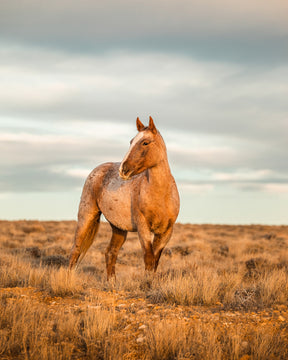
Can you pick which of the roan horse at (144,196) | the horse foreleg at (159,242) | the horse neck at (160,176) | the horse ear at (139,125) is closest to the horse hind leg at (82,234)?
the roan horse at (144,196)

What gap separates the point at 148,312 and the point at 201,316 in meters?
0.72

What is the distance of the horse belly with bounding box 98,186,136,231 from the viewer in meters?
8.37

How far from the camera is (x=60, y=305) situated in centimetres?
573

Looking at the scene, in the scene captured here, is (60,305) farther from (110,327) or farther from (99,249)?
(99,249)

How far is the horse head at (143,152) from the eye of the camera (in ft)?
23.2

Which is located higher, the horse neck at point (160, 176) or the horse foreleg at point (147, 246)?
the horse neck at point (160, 176)

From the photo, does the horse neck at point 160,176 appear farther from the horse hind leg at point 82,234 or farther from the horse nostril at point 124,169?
the horse hind leg at point 82,234

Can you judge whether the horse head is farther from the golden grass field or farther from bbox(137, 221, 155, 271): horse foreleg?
the golden grass field

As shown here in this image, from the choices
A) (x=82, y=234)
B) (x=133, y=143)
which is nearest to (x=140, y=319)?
(x=133, y=143)

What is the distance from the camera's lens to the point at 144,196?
7.58m

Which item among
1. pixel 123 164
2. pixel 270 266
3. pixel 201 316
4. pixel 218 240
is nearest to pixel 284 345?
pixel 201 316

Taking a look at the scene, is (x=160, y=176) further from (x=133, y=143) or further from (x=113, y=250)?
(x=113, y=250)

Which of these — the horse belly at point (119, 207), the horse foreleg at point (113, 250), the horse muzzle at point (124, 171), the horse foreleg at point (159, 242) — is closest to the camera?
the horse muzzle at point (124, 171)

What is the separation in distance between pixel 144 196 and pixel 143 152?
0.93 metres
